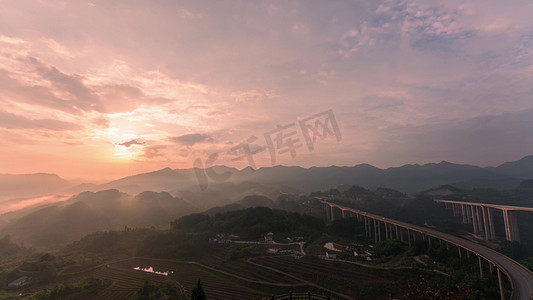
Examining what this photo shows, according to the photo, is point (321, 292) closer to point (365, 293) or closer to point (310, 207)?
point (365, 293)

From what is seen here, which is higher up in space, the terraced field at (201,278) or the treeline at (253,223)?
the treeline at (253,223)

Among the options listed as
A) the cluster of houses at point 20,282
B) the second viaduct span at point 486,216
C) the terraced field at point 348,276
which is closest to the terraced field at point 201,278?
the terraced field at point 348,276

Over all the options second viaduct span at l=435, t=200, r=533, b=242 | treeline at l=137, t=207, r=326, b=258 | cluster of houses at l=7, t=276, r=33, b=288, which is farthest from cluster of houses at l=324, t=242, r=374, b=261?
cluster of houses at l=7, t=276, r=33, b=288

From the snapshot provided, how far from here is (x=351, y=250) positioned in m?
56.1

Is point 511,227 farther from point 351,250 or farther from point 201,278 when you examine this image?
point 201,278

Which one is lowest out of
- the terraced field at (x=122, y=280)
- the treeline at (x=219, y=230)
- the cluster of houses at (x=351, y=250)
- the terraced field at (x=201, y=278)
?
the terraced field at (x=201, y=278)

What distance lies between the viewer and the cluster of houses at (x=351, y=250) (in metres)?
50.6

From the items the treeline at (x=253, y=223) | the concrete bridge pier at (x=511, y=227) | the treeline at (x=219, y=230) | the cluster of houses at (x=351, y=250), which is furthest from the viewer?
the treeline at (x=253, y=223)

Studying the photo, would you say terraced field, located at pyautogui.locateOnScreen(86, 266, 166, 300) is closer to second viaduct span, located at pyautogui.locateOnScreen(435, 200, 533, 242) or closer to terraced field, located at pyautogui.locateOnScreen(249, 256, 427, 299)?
terraced field, located at pyautogui.locateOnScreen(249, 256, 427, 299)

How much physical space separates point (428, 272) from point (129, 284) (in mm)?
50038

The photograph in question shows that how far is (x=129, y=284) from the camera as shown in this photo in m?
44.6

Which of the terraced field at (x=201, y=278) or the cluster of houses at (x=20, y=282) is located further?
the cluster of houses at (x=20, y=282)

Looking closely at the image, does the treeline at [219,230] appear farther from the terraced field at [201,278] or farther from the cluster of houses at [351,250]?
the cluster of houses at [351,250]

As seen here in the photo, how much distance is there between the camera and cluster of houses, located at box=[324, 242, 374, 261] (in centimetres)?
5056
